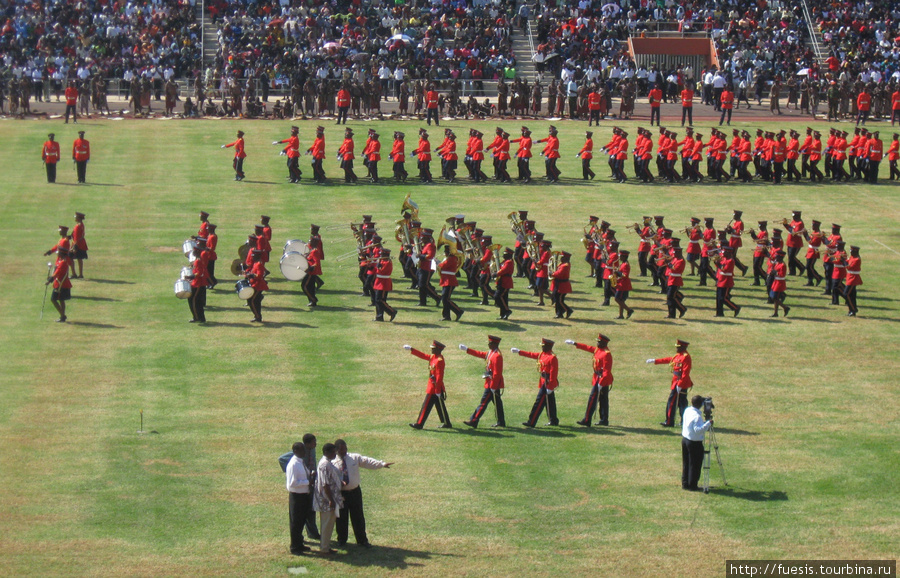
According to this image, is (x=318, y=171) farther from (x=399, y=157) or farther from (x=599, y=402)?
(x=599, y=402)

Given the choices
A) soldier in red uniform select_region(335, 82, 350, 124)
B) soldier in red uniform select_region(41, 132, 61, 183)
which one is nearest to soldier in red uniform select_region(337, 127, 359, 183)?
soldier in red uniform select_region(335, 82, 350, 124)

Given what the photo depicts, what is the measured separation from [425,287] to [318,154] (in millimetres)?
13278

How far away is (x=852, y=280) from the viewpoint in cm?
2850

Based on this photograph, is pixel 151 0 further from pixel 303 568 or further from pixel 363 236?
pixel 303 568

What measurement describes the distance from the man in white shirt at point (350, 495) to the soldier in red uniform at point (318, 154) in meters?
25.5

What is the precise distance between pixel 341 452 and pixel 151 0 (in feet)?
163

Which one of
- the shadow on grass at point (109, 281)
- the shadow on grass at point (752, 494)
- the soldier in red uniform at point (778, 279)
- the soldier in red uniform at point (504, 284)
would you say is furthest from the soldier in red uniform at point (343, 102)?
the shadow on grass at point (752, 494)

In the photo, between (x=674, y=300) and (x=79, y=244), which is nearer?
(x=674, y=300)

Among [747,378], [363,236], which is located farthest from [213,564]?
[363,236]

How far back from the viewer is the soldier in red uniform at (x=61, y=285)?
27.0 m

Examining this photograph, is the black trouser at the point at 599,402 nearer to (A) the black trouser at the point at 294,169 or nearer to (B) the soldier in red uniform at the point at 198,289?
(B) the soldier in red uniform at the point at 198,289

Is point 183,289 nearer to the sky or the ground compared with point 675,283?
nearer to the ground

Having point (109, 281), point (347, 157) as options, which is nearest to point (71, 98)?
point (347, 157)

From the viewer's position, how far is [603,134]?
4931 cm
